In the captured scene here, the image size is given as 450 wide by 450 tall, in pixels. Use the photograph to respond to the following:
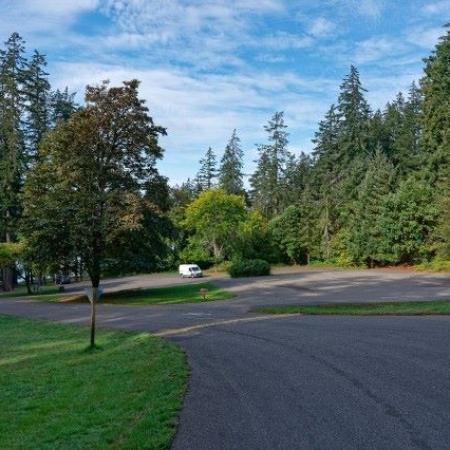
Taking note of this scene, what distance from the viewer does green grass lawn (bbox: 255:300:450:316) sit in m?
19.1

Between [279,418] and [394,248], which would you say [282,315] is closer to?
[279,418]

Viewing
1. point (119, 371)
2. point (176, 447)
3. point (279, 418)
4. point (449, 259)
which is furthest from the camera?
point (449, 259)

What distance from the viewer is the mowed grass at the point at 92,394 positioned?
641 centimetres

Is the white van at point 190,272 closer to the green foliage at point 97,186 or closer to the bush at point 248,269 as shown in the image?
the bush at point 248,269

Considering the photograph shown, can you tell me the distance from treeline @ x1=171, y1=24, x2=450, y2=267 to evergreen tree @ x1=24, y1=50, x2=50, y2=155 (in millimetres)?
17671

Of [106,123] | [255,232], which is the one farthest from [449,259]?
[106,123]

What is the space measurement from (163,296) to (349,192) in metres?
36.6

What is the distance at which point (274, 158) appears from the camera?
8938 cm

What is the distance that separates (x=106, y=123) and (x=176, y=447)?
32860mm

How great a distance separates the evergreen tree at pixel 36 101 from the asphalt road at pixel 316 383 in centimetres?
4105

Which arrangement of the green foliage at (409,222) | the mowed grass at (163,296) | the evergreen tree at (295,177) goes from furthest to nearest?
the evergreen tree at (295,177)
the green foliage at (409,222)
the mowed grass at (163,296)

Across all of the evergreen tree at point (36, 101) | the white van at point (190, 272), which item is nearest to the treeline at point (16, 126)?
the evergreen tree at point (36, 101)

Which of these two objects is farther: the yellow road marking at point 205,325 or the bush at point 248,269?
the bush at point 248,269

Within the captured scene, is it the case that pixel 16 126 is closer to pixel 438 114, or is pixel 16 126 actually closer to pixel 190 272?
pixel 190 272
